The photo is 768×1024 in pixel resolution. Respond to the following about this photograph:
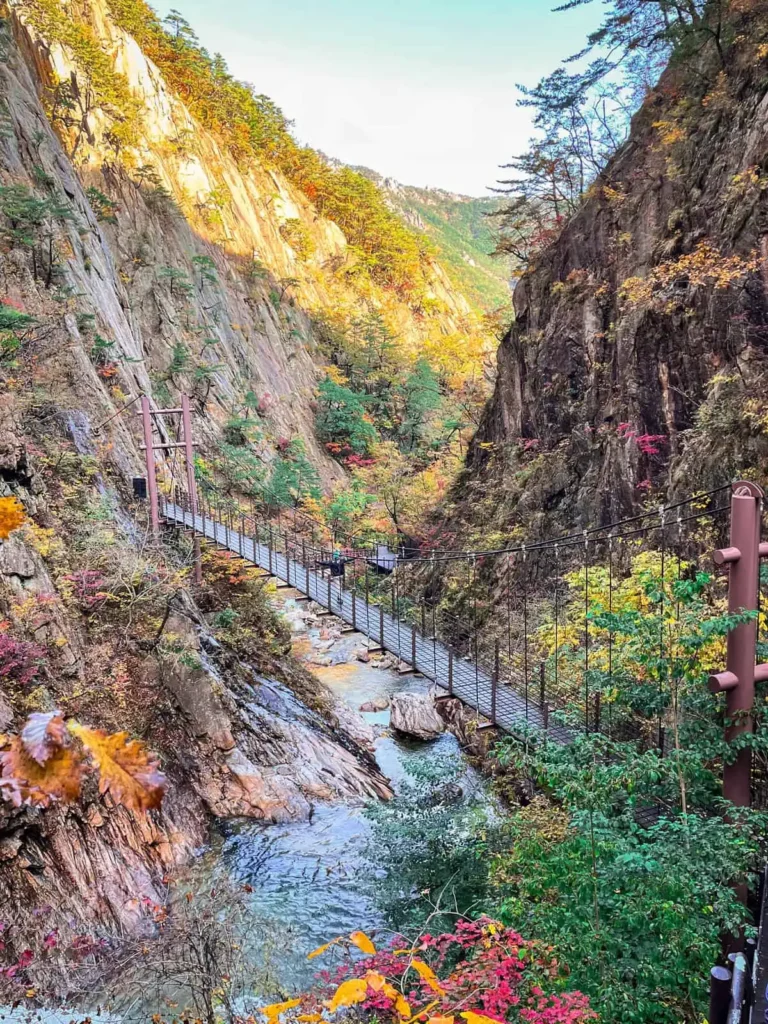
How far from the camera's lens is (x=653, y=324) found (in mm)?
8898

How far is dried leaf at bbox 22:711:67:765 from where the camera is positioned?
88 centimetres

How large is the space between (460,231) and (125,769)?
65940mm

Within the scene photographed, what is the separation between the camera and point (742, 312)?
7.41m

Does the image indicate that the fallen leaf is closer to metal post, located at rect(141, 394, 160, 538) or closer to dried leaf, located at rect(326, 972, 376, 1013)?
dried leaf, located at rect(326, 972, 376, 1013)

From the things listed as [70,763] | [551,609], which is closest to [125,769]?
[70,763]

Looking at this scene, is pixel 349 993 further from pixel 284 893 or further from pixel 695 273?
pixel 695 273

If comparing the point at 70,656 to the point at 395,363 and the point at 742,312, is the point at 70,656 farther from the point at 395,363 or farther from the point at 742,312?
the point at 395,363

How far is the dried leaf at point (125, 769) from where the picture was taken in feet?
2.91

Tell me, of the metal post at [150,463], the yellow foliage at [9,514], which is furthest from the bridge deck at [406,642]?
the yellow foliage at [9,514]

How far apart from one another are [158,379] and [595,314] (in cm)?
1192

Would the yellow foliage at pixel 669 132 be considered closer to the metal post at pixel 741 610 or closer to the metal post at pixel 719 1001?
the metal post at pixel 741 610

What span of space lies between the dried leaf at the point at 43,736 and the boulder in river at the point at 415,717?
8567mm

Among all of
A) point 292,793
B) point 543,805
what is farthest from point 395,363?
point 543,805

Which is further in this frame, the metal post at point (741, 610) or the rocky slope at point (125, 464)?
the rocky slope at point (125, 464)
